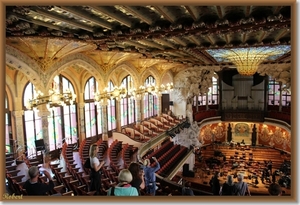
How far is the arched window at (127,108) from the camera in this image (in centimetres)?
1898

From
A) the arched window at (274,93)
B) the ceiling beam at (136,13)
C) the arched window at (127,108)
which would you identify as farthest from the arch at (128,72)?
the arched window at (274,93)

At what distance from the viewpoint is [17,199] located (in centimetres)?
348

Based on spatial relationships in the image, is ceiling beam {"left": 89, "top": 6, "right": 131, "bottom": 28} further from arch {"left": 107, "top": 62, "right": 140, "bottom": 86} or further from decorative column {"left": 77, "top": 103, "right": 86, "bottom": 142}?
decorative column {"left": 77, "top": 103, "right": 86, "bottom": 142}

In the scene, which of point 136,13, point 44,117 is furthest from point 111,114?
point 136,13

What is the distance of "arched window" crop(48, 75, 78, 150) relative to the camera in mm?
13220

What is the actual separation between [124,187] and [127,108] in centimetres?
1621

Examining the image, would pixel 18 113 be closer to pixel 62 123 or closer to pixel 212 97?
pixel 62 123

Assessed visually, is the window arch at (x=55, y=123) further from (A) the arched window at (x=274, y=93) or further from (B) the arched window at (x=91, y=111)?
(A) the arched window at (x=274, y=93)

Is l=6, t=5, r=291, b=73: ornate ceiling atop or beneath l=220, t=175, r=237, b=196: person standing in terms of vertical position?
atop

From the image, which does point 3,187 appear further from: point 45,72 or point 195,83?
point 195,83

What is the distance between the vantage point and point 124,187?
10.7 feet

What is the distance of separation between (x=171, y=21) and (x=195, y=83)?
13912mm

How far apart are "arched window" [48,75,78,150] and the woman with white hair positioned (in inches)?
402

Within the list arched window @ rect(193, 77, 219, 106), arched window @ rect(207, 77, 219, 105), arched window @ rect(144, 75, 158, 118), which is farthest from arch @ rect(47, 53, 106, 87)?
arched window @ rect(207, 77, 219, 105)
